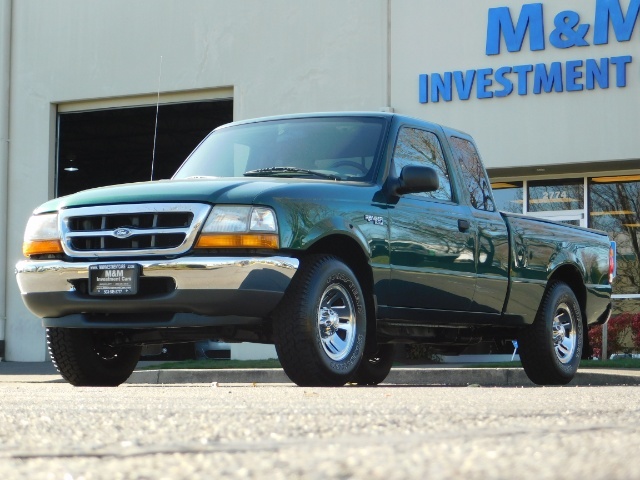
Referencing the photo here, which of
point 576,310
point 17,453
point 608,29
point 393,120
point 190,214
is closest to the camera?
point 17,453

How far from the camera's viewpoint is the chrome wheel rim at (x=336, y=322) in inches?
294

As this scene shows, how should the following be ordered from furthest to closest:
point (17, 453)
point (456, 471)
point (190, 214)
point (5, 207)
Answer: point (5, 207)
point (190, 214)
point (17, 453)
point (456, 471)

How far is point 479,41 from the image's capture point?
18.3m

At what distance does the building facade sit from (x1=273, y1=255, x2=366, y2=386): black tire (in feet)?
34.6

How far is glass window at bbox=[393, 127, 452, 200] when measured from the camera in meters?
8.72

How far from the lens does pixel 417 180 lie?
8.13m

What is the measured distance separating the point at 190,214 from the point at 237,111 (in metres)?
13.0

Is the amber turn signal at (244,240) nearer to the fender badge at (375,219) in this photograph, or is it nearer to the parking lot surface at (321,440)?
the fender badge at (375,219)

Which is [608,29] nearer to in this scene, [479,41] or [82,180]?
[479,41]

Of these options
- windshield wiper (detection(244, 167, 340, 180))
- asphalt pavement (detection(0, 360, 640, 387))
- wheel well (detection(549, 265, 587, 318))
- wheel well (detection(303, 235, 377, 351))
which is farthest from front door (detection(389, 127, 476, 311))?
asphalt pavement (detection(0, 360, 640, 387))

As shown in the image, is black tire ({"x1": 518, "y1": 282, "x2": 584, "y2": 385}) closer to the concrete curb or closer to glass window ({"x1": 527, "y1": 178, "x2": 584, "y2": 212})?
the concrete curb

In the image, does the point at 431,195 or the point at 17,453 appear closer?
the point at 17,453

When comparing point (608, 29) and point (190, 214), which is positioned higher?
point (608, 29)

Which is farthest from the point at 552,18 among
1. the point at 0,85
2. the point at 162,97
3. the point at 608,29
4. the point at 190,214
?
the point at 190,214
